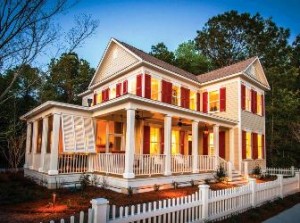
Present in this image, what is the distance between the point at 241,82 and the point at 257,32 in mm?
22536

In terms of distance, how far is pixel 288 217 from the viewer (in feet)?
28.7

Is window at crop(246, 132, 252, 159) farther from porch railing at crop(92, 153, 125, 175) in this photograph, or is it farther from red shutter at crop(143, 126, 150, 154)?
porch railing at crop(92, 153, 125, 175)

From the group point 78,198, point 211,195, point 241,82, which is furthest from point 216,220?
point 241,82

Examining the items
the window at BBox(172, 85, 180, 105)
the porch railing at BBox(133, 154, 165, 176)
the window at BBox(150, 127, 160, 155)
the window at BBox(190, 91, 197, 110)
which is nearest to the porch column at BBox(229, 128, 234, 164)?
the window at BBox(190, 91, 197, 110)

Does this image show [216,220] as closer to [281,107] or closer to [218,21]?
[281,107]

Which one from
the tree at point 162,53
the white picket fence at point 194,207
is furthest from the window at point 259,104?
the tree at point 162,53

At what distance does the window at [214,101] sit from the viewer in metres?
19.4

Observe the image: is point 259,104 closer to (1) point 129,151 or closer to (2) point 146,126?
(2) point 146,126

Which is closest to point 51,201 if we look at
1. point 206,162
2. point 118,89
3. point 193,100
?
point 206,162

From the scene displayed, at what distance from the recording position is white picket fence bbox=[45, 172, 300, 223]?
4.98m

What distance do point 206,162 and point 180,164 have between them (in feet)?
7.20

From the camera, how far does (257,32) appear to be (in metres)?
37.0

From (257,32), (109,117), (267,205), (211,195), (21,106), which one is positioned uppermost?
(257,32)

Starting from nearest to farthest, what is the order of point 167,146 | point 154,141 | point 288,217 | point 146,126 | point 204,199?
point 204,199 < point 288,217 < point 167,146 < point 146,126 < point 154,141
